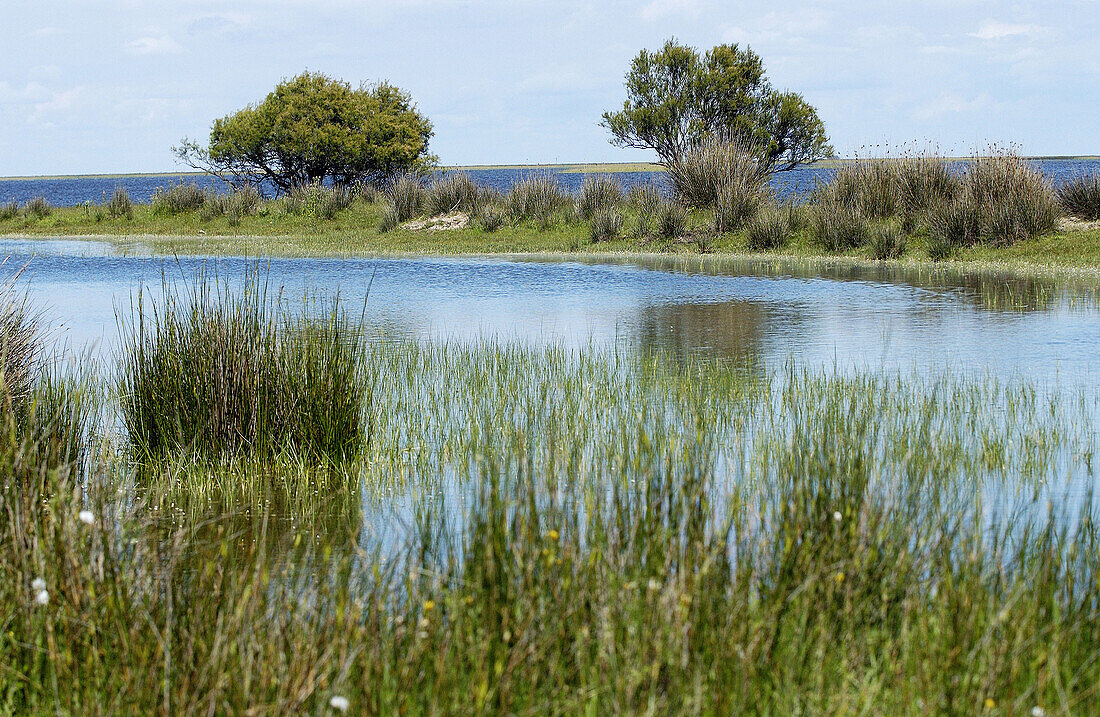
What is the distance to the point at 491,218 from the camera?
23156mm

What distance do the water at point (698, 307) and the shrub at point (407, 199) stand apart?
7169 mm

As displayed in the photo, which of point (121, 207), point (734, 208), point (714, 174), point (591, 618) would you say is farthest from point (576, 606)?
point (121, 207)

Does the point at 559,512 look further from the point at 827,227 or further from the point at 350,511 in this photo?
the point at 827,227

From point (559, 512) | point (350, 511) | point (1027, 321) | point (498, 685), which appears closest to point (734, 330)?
point (1027, 321)

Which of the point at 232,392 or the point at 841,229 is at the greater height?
the point at 841,229

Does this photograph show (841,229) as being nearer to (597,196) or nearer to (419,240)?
(597,196)

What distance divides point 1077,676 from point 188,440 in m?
4.17

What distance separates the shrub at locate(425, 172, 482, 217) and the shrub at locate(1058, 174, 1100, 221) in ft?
40.8

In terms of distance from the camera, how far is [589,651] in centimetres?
288

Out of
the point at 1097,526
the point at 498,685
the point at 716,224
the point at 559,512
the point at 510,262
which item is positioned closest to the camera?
the point at 498,685

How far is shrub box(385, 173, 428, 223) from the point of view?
82.8ft

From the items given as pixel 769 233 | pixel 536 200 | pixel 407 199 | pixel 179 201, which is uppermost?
pixel 179 201

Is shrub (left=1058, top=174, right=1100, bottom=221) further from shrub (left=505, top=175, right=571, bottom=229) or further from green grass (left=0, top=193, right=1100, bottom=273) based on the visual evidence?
shrub (left=505, top=175, right=571, bottom=229)

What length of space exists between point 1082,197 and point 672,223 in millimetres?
7101
